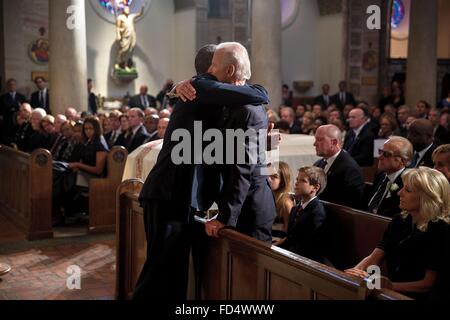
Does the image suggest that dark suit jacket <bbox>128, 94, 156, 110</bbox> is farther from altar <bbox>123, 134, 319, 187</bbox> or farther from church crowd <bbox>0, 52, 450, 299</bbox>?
altar <bbox>123, 134, 319, 187</bbox>

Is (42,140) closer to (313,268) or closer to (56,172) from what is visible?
(56,172)

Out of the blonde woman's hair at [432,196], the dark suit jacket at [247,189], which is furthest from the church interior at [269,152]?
the dark suit jacket at [247,189]

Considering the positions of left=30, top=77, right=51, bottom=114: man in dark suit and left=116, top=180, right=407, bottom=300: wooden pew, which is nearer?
left=116, top=180, right=407, bottom=300: wooden pew

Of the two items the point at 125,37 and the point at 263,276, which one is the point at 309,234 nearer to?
the point at 263,276

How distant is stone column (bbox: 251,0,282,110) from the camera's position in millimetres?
10414

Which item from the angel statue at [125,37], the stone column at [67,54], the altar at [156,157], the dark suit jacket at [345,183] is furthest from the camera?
the angel statue at [125,37]

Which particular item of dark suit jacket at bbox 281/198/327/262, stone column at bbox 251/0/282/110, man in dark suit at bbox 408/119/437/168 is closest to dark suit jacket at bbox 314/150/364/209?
dark suit jacket at bbox 281/198/327/262

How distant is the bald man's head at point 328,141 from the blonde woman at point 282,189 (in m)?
0.37

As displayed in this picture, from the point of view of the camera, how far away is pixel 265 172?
11.3ft

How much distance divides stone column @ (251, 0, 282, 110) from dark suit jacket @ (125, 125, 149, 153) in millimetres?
Answer: 2922

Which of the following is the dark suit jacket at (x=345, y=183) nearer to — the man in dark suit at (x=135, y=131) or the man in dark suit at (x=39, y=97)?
the man in dark suit at (x=135, y=131)

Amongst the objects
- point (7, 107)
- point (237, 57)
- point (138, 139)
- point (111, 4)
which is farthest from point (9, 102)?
point (237, 57)

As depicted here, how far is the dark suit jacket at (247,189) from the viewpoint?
10.5 feet

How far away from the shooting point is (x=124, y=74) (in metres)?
16.3
